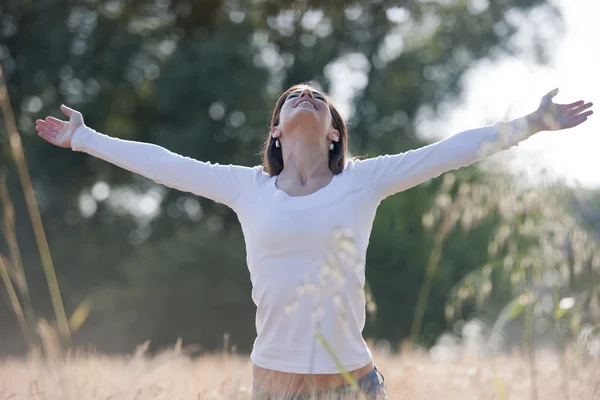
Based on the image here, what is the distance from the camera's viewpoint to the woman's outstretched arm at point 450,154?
2.63 meters

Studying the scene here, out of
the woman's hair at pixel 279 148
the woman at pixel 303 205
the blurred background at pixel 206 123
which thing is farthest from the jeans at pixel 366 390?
the blurred background at pixel 206 123

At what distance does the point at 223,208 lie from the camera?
51.9ft

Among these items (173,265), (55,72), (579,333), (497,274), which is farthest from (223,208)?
(579,333)

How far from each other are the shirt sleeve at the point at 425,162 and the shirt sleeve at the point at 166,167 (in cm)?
49

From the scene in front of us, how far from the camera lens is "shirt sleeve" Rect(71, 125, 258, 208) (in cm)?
299

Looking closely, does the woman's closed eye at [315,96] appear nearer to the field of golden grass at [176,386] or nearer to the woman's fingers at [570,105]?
the woman's fingers at [570,105]

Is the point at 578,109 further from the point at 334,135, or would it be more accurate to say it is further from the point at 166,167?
the point at 166,167

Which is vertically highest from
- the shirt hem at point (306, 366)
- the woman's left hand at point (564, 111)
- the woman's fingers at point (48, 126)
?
the woman's fingers at point (48, 126)

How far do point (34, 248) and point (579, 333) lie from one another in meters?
15.3

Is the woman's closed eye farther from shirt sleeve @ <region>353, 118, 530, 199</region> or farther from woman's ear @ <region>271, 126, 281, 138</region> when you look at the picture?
shirt sleeve @ <region>353, 118, 530, 199</region>

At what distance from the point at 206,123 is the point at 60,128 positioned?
11981mm

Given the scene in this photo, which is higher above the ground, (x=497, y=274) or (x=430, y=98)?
(x=430, y=98)

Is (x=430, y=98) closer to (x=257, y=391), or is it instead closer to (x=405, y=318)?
(x=405, y=318)

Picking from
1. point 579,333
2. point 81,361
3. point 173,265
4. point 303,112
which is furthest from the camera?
point 173,265
